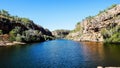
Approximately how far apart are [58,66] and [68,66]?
3.63 metres

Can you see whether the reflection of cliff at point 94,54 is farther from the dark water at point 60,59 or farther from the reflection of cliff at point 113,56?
the reflection of cliff at point 113,56

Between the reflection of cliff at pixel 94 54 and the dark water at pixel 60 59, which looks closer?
the dark water at pixel 60 59

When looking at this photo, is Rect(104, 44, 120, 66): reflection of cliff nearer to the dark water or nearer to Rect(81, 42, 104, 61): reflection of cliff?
the dark water

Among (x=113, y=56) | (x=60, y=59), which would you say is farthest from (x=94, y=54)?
(x=60, y=59)

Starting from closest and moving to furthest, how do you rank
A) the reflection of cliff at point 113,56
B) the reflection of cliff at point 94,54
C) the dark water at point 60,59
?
the dark water at point 60,59 → the reflection of cliff at point 113,56 → the reflection of cliff at point 94,54

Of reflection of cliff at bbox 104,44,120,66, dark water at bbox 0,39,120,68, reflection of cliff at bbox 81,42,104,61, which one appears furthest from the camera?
reflection of cliff at bbox 81,42,104,61

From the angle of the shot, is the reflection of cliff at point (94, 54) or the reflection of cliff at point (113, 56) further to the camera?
the reflection of cliff at point (94, 54)

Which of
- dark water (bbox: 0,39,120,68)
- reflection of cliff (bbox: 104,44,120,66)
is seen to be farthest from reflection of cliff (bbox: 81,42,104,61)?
reflection of cliff (bbox: 104,44,120,66)

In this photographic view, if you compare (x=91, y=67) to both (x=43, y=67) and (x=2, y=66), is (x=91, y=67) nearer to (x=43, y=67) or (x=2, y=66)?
(x=43, y=67)

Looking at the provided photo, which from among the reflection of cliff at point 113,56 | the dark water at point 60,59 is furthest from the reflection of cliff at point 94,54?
the reflection of cliff at point 113,56

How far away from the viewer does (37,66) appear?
8506 centimetres

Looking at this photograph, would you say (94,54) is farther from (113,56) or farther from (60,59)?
(60,59)

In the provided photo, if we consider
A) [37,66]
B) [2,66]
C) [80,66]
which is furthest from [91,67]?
[2,66]

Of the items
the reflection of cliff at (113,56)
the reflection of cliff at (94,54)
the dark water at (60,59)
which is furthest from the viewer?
the reflection of cliff at (94,54)
